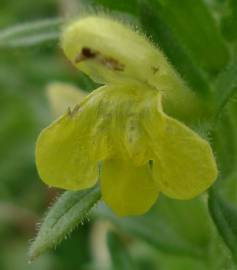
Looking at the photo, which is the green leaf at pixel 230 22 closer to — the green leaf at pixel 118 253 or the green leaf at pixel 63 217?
the green leaf at pixel 63 217

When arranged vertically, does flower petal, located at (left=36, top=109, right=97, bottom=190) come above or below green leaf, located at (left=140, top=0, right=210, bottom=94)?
below

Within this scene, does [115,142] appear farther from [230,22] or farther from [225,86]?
[230,22]

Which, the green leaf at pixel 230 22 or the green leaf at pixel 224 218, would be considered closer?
the green leaf at pixel 224 218

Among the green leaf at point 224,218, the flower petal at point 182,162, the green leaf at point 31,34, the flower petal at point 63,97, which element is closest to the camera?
the flower petal at point 182,162

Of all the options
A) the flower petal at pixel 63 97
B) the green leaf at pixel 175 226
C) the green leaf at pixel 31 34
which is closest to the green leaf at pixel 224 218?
the green leaf at pixel 175 226

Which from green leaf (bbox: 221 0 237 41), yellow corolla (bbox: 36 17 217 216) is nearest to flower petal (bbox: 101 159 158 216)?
yellow corolla (bbox: 36 17 217 216)

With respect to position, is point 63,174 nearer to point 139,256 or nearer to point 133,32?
point 133,32

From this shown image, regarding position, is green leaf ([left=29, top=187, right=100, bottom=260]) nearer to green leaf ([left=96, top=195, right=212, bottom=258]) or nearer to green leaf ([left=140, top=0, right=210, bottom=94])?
green leaf ([left=140, top=0, right=210, bottom=94])
